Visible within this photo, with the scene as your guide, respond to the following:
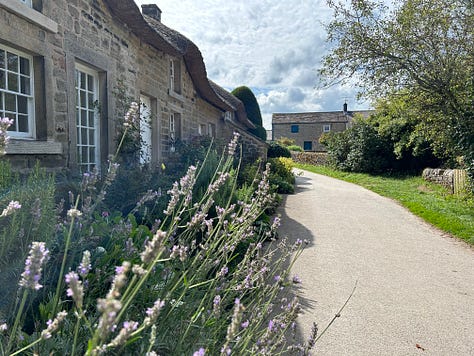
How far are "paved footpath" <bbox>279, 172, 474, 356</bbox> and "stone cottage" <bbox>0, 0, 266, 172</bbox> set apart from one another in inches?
126

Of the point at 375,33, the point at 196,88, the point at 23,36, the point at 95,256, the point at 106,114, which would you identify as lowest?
the point at 95,256

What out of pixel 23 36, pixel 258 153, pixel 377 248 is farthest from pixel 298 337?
pixel 258 153

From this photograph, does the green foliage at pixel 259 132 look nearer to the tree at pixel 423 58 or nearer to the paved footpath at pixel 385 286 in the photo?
the tree at pixel 423 58

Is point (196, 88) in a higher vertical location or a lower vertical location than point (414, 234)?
higher

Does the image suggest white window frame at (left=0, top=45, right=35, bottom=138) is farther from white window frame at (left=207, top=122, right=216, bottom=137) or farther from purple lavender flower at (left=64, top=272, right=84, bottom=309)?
white window frame at (left=207, top=122, right=216, bottom=137)

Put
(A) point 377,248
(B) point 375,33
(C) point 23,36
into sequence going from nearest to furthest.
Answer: (C) point 23,36 < (A) point 377,248 < (B) point 375,33

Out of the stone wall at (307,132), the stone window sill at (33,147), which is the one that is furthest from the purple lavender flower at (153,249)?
the stone wall at (307,132)

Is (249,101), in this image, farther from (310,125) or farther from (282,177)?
(310,125)

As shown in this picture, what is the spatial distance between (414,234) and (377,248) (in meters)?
1.50

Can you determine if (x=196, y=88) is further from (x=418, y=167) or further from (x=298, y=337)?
(x=418, y=167)

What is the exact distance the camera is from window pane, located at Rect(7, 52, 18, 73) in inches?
166

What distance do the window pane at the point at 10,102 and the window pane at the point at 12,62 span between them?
1.15 ft

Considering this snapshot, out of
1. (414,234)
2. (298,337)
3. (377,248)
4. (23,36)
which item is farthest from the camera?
(414,234)

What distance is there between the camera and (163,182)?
488 centimetres
